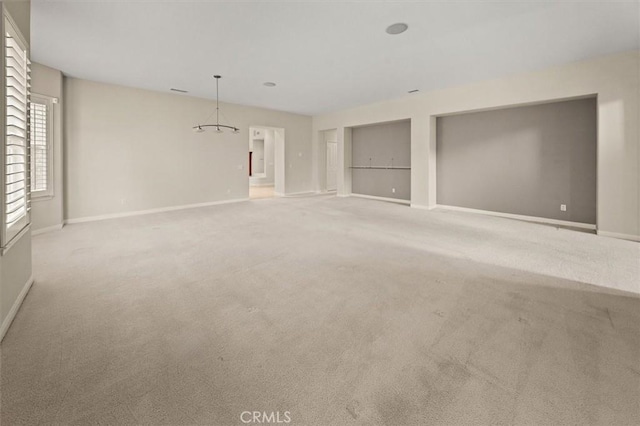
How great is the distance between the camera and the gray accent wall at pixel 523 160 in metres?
5.38

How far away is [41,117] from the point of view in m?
4.99

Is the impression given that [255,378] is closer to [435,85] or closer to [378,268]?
[378,268]

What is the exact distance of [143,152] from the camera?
6.70 m

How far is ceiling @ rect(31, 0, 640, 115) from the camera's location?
3363 mm

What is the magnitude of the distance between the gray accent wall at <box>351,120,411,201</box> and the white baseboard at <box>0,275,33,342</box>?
7777 millimetres

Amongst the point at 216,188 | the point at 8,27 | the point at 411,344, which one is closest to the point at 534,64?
the point at 411,344

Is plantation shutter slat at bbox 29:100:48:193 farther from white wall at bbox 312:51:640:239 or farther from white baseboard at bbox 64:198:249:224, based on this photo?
white wall at bbox 312:51:640:239

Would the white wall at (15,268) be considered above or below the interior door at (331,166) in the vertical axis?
below

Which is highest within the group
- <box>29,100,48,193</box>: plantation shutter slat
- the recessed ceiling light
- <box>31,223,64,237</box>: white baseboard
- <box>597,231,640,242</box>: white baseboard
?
the recessed ceiling light

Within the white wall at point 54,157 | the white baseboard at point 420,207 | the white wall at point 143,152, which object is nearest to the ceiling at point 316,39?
the white wall at point 54,157

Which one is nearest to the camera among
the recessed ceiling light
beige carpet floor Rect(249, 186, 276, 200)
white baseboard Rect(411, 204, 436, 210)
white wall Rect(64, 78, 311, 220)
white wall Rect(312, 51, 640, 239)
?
the recessed ceiling light

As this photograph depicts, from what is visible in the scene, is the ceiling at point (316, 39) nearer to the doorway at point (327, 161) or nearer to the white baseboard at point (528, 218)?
the white baseboard at point (528, 218)

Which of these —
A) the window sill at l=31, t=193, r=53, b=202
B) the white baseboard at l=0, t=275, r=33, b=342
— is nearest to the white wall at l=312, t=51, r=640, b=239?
the white baseboard at l=0, t=275, r=33, b=342

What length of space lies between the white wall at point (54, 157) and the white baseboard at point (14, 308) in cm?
303
